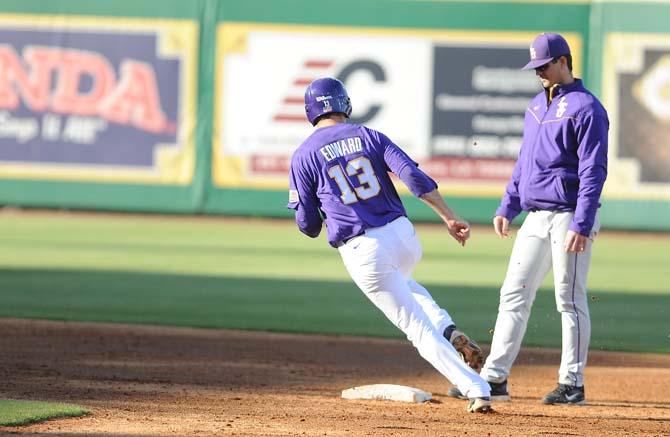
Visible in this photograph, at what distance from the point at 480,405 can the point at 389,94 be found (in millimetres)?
13051

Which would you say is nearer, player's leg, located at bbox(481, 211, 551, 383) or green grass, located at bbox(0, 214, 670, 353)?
player's leg, located at bbox(481, 211, 551, 383)

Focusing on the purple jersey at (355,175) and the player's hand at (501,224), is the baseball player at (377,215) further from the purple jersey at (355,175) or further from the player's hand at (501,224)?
the player's hand at (501,224)

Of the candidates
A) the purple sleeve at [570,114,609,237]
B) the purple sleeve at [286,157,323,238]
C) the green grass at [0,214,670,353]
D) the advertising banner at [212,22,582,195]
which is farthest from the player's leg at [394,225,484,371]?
the advertising banner at [212,22,582,195]

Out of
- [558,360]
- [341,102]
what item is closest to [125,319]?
[558,360]

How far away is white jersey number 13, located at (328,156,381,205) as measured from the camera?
658cm

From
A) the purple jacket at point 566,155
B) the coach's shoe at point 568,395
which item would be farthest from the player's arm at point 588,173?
the coach's shoe at point 568,395

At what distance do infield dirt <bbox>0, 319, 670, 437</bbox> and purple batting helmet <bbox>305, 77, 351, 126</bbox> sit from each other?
1.63 metres

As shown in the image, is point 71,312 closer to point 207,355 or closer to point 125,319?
point 125,319

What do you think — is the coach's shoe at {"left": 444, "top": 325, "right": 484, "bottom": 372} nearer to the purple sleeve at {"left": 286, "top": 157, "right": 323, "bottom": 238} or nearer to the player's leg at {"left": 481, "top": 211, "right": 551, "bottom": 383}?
the player's leg at {"left": 481, "top": 211, "right": 551, "bottom": 383}

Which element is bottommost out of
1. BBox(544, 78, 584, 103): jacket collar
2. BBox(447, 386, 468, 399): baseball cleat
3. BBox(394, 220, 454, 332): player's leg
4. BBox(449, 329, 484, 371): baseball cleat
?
BBox(447, 386, 468, 399): baseball cleat

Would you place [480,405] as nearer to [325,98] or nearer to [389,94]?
[325,98]

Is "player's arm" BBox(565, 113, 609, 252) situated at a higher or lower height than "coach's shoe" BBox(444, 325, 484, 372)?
higher

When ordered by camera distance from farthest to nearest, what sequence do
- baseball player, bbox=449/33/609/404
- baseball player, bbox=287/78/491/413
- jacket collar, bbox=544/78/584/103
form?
jacket collar, bbox=544/78/584/103
baseball player, bbox=449/33/609/404
baseball player, bbox=287/78/491/413

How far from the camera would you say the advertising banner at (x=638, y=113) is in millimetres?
18703
